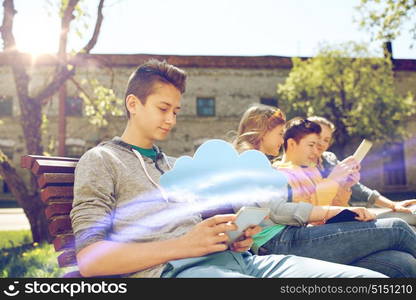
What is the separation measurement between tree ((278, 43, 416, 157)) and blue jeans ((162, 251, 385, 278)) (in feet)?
52.9

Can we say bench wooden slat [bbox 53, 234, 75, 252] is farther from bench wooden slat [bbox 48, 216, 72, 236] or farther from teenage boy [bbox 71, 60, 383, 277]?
teenage boy [bbox 71, 60, 383, 277]

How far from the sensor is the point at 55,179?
194cm

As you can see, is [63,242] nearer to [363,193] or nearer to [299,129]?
[299,129]

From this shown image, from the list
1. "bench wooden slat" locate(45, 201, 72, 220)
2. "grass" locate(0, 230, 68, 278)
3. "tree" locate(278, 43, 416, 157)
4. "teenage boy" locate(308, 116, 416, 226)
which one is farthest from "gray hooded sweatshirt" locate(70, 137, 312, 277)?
"tree" locate(278, 43, 416, 157)

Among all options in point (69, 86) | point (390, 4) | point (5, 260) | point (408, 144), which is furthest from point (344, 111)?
point (5, 260)

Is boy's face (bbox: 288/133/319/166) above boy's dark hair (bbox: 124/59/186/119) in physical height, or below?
below

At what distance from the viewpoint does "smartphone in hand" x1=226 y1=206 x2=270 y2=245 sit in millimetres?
1338

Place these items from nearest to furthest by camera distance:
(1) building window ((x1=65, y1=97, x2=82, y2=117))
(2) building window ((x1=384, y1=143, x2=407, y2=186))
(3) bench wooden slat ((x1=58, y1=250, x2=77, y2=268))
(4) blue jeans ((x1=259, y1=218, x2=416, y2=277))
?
(3) bench wooden slat ((x1=58, y1=250, x2=77, y2=268)) → (4) blue jeans ((x1=259, y1=218, x2=416, y2=277)) → (1) building window ((x1=65, y1=97, x2=82, y2=117)) → (2) building window ((x1=384, y1=143, x2=407, y2=186))

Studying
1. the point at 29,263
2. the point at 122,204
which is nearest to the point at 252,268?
the point at 122,204

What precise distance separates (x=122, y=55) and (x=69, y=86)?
2.75 metres

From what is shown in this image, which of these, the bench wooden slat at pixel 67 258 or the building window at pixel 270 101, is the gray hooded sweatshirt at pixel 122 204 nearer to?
the bench wooden slat at pixel 67 258

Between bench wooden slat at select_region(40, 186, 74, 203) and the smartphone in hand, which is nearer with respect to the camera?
the smartphone in hand

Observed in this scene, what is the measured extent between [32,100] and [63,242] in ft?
18.7

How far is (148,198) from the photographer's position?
167 centimetres
